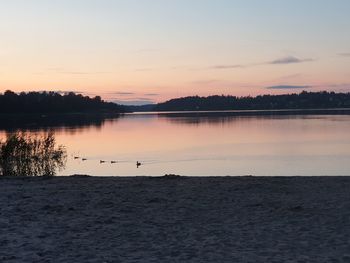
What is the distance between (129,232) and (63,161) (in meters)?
20.0

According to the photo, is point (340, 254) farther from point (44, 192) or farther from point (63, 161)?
point (63, 161)

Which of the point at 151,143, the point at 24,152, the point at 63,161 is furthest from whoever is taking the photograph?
the point at 151,143

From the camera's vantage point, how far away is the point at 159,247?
6.08 m

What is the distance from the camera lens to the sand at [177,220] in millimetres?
5805

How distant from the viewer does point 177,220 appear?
757 cm

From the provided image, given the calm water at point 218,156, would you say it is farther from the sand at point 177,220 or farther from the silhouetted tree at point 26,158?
the sand at point 177,220

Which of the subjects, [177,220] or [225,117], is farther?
[225,117]

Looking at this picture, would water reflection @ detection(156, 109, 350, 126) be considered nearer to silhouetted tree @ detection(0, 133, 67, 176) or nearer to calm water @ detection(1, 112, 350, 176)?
calm water @ detection(1, 112, 350, 176)

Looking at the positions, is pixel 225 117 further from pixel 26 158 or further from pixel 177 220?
pixel 177 220

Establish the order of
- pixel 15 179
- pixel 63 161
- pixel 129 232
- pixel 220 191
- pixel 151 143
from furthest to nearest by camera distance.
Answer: pixel 151 143 → pixel 63 161 → pixel 15 179 → pixel 220 191 → pixel 129 232

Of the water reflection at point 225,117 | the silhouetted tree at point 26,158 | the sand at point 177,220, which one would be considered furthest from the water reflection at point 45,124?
the sand at point 177,220

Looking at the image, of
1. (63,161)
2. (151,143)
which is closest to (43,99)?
(151,143)

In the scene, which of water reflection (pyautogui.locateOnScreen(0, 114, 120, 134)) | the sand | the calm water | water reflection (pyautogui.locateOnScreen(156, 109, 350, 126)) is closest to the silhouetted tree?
the calm water

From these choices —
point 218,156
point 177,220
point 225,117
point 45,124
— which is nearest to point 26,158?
point 218,156
